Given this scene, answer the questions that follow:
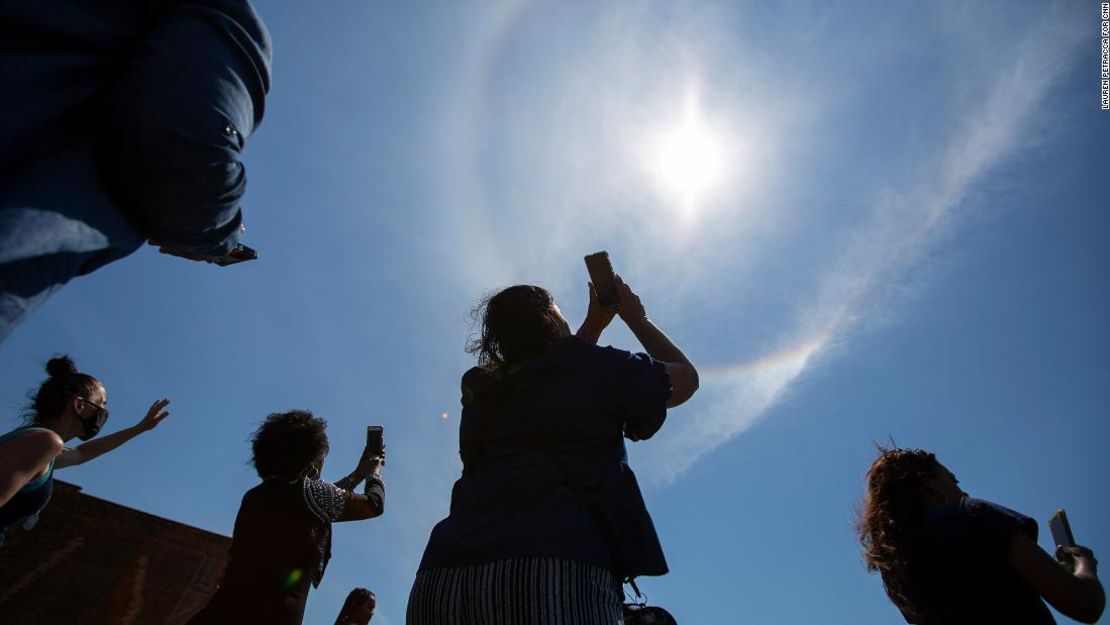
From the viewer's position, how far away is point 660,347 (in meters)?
2.54

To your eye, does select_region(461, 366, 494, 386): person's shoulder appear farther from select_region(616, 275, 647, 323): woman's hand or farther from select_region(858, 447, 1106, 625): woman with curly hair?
select_region(858, 447, 1106, 625): woman with curly hair

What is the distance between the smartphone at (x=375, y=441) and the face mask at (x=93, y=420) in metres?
1.64

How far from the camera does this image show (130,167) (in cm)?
113

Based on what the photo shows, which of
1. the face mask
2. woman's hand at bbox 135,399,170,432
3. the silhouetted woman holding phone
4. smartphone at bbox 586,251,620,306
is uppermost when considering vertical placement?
woman's hand at bbox 135,399,170,432

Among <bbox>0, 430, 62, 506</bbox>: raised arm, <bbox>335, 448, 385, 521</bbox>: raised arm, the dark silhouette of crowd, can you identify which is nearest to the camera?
the dark silhouette of crowd

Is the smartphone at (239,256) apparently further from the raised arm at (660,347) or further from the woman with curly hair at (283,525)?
the woman with curly hair at (283,525)

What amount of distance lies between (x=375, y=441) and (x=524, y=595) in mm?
3090

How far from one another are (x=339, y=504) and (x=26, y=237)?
2838 mm

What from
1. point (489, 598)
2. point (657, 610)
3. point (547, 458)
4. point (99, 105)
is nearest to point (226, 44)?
point (99, 105)

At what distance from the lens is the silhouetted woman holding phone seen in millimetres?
1722

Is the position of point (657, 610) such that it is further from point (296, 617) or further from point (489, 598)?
point (296, 617)

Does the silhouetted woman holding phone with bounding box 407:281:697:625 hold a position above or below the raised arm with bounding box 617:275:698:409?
below

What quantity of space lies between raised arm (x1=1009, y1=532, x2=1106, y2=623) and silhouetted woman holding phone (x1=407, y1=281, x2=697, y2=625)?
206 cm

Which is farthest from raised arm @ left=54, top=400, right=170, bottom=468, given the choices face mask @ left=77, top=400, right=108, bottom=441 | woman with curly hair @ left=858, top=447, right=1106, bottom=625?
woman with curly hair @ left=858, top=447, right=1106, bottom=625
